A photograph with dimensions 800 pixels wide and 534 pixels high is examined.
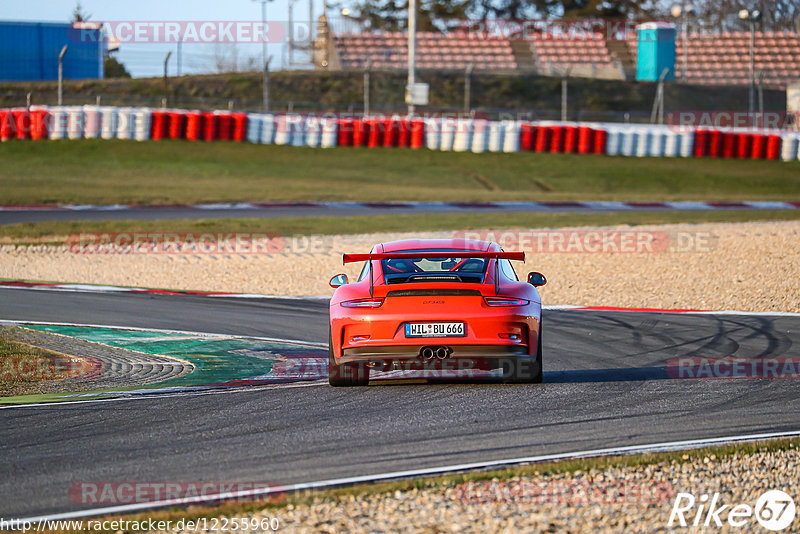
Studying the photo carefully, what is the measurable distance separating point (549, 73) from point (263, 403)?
41630 mm

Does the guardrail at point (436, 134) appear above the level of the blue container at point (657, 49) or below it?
below

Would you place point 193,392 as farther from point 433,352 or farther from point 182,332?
point 182,332

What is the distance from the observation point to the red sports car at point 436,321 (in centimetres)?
767

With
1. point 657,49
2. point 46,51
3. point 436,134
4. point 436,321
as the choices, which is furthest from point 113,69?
point 436,321

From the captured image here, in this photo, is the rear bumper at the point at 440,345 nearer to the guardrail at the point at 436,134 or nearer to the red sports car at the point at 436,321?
the red sports car at the point at 436,321

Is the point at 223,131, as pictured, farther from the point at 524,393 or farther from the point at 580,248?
the point at 524,393

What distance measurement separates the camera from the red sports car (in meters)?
7.67

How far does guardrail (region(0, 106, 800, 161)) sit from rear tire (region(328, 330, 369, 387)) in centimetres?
2629

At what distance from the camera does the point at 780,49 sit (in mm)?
51844

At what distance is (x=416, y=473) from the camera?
5.61 m

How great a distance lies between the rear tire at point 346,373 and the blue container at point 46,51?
137 feet

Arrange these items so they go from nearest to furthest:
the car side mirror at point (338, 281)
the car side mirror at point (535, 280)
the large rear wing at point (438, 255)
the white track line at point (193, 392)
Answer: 1. the white track line at point (193, 392)
2. the large rear wing at point (438, 255)
3. the car side mirror at point (535, 280)
4. the car side mirror at point (338, 281)

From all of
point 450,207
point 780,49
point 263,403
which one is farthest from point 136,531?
point 780,49

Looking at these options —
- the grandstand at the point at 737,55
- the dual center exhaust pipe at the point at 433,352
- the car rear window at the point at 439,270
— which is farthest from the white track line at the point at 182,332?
the grandstand at the point at 737,55
